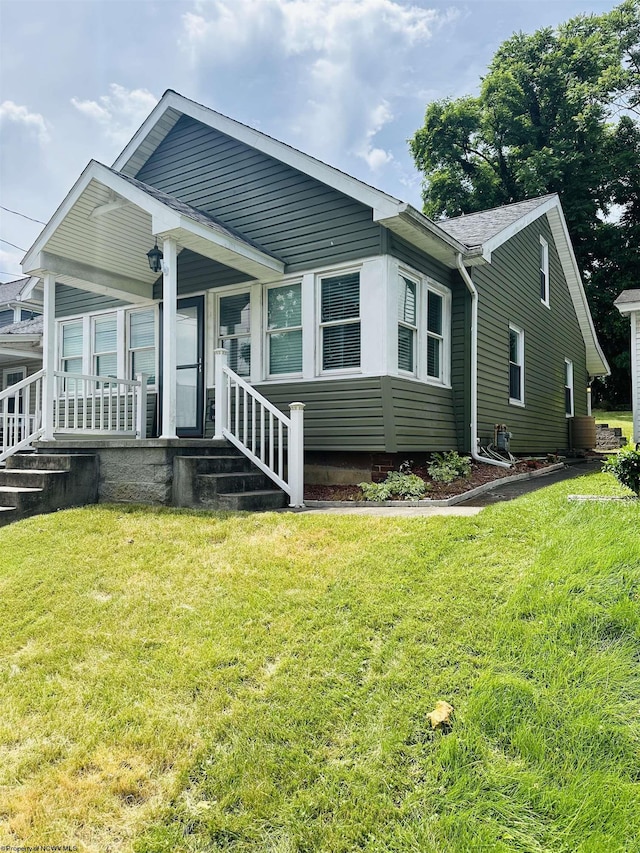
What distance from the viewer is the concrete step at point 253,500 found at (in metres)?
5.91

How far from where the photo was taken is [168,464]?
21.2ft

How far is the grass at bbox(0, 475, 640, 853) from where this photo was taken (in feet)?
6.40

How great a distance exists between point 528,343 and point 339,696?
1127 cm

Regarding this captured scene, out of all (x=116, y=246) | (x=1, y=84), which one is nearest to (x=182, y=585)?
(x=116, y=246)

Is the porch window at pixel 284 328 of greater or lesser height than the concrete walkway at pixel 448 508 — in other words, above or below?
above

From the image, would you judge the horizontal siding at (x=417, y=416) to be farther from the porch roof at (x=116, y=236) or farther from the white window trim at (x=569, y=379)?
the white window trim at (x=569, y=379)

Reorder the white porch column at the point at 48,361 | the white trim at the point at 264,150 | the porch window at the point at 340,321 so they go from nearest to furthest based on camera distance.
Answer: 1. the white trim at the point at 264,150
2. the white porch column at the point at 48,361
3. the porch window at the point at 340,321

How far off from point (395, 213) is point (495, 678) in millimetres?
5857

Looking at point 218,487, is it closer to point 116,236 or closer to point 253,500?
point 253,500

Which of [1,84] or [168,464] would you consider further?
[1,84]

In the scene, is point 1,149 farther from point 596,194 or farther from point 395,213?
point 596,194

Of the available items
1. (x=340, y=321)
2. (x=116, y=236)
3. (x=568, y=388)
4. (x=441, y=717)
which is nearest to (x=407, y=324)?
(x=340, y=321)

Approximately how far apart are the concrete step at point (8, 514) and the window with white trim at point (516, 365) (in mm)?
8985

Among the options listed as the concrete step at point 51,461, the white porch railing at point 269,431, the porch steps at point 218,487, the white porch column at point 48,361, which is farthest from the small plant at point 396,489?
the white porch column at point 48,361
